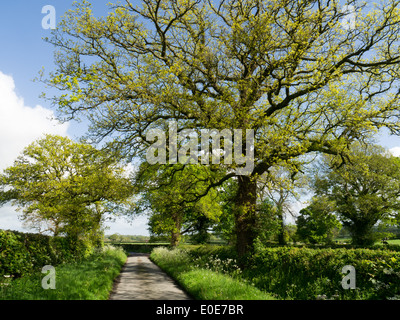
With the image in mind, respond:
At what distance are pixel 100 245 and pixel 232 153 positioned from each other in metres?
19.7

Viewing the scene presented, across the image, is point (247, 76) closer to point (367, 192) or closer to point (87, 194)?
point (87, 194)

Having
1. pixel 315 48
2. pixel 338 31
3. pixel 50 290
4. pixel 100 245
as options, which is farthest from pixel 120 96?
pixel 100 245

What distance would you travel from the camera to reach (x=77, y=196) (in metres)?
18.5

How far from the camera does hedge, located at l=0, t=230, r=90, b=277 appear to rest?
1154 cm

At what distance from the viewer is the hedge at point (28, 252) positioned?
11.5m

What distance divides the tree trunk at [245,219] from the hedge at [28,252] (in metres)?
9.94

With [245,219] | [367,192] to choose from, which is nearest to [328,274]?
[245,219]

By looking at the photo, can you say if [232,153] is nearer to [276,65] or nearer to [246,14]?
[276,65]

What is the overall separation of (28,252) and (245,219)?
10644 millimetres

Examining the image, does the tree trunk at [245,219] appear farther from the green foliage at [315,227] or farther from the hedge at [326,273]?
the green foliage at [315,227]

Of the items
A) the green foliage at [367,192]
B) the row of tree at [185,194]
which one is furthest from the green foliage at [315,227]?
the green foliage at [367,192]

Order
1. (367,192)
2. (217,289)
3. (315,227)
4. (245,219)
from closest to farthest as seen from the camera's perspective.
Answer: (217,289) < (245,219) < (367,192) < (315,227)

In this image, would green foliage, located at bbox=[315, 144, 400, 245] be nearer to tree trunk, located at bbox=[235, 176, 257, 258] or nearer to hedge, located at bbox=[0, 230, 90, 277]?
tree trunk, located at bbox=[235, 176, 257, 258]

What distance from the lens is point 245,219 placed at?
16625 mm
